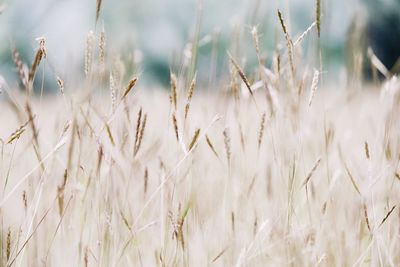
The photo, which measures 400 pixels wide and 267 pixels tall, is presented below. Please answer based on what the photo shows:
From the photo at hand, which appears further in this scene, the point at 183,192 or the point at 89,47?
the point at 183,192

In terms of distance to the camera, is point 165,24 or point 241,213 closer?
point 241,213

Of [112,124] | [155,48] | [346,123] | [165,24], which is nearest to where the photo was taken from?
[112,124]

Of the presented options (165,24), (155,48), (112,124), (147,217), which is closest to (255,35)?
(112,124)

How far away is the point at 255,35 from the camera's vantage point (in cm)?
89

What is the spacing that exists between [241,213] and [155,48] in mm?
7407

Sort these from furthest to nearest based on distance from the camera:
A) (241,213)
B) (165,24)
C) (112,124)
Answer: (165,24) → (241,213) → (112,124)

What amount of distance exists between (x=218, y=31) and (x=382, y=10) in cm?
799

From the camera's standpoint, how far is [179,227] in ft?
2.80

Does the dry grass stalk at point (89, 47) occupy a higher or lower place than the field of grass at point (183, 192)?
higher

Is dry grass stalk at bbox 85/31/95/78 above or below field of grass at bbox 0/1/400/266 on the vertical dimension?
above

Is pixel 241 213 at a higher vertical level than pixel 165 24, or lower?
lower

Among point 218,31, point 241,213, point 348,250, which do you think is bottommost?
point 348,250

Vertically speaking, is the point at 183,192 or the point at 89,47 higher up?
the point at 89,47

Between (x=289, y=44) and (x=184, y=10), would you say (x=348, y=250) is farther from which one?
(x=184, y=10)
